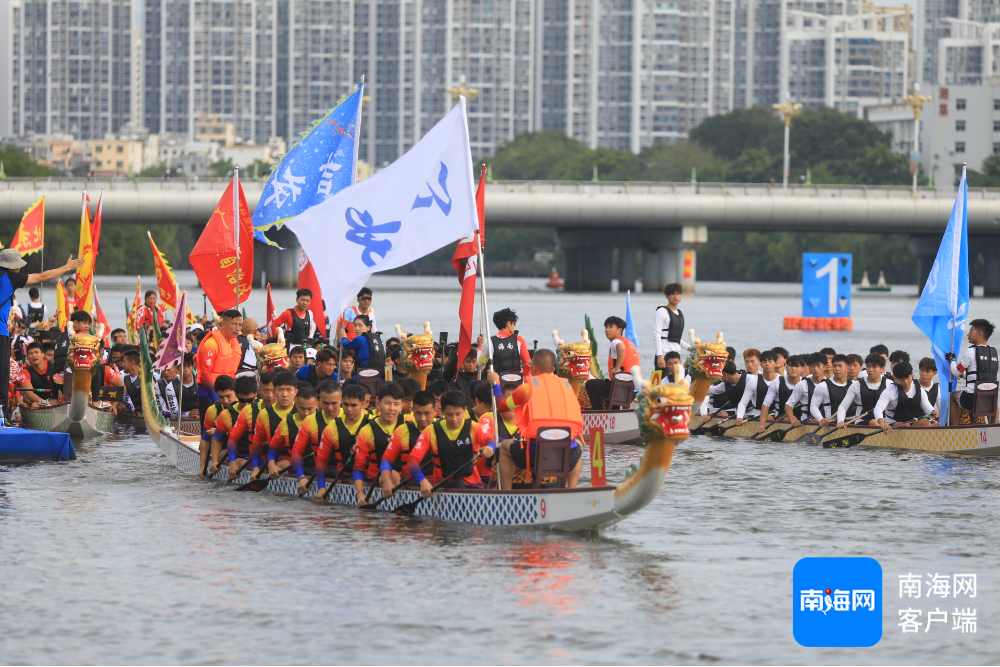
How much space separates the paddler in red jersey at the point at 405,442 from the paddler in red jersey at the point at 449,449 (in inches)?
4.7

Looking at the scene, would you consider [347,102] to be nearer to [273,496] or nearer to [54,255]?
[273,496]

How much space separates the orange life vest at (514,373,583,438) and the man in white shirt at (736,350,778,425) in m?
8.35

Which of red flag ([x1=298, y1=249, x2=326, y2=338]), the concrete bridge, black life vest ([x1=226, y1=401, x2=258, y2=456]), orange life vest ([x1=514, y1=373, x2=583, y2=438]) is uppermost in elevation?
the concrete bridge

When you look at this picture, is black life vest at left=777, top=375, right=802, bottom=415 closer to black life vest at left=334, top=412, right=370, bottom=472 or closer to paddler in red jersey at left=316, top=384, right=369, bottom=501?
paddler in red jersey at left=316, top=384, right=369, bottom=501

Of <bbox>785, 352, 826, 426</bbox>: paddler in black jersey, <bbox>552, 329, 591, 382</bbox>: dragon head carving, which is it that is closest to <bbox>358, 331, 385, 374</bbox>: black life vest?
<bbox>552, 329, 591, 382</bbox>: dragon head carving

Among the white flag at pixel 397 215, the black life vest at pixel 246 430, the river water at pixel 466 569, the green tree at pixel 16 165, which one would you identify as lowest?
the river water at pixel 466 569

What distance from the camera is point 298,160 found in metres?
21.7

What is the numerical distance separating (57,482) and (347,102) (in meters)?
7.50

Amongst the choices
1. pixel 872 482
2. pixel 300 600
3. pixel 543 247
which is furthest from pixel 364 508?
pixel 543 247

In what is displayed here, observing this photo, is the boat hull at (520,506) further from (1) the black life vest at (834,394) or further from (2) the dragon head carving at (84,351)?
(1) the black life vest at (834,394)

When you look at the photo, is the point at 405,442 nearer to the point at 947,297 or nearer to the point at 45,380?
the point at 947,297

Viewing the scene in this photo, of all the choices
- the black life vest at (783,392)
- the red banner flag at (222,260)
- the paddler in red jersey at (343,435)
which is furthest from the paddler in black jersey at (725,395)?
the paddler in red jersey at (343,435)

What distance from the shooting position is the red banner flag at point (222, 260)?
22266 mm

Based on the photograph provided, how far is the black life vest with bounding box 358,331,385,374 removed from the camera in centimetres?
2023
